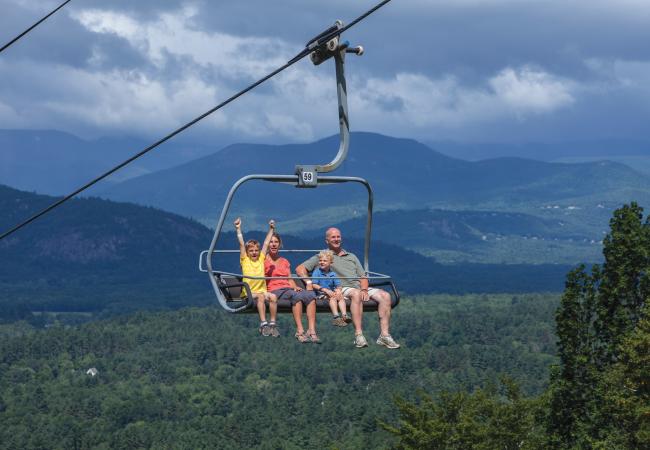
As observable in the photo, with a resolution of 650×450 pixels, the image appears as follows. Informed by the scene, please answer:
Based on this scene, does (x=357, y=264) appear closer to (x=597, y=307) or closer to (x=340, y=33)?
(x=340, y=33)

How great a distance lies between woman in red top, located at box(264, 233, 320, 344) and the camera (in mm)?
25047

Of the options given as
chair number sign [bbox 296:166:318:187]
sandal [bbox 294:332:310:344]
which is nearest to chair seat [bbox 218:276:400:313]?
sandal [bbox 294:332:310:344]

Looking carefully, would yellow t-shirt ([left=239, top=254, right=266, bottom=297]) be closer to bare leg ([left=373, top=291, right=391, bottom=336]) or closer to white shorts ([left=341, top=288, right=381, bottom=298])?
white shorts ([left=341, top=288, right=381, bottom=298])

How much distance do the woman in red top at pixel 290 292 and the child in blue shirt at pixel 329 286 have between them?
0.87 feet

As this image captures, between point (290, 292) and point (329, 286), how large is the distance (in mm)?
757

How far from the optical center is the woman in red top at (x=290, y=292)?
25.0 metres

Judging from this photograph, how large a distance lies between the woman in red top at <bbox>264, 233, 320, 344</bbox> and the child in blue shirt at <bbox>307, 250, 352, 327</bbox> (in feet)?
0.87

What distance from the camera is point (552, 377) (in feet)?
253

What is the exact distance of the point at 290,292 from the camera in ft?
83.6

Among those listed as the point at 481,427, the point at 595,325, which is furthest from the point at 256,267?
the point at 481,427

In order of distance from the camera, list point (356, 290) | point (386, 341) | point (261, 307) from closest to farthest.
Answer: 1. point (386, 341)
2. point (261, 307)
3. point (356, 290)

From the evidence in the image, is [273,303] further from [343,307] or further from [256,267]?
[343,307]

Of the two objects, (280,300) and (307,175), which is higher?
(307,175)

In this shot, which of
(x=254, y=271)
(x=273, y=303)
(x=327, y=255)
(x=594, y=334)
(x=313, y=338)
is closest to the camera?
(x=313, y=338)
